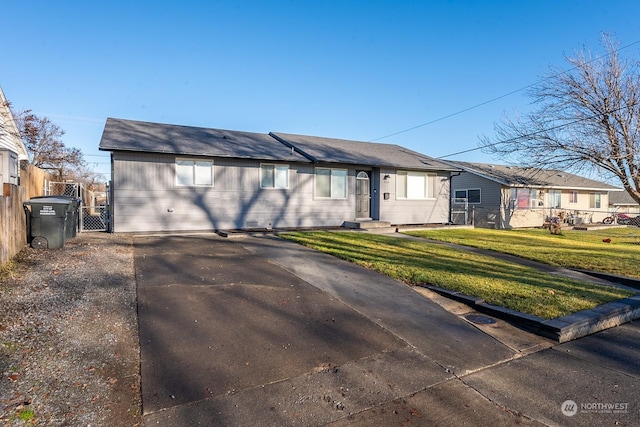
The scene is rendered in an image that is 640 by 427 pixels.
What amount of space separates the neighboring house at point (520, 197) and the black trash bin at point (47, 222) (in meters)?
17.7

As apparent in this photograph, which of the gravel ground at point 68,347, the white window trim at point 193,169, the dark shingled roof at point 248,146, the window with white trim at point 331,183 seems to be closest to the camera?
the gravel ground at point 68,347

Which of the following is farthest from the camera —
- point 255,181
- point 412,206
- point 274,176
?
point 412,206

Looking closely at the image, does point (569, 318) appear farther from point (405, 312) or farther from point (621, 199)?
point (621, 199)

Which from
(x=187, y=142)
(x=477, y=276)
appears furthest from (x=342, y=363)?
(x=187, y=142)

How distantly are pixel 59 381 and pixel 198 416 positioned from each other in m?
1.30

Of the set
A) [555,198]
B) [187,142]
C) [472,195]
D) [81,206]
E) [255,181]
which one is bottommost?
[81,206]

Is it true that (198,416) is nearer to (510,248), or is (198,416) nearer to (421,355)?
(421,355)

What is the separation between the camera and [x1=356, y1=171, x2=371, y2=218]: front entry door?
16.2 meters

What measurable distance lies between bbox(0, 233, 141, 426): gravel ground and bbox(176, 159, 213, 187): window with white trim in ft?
21.9

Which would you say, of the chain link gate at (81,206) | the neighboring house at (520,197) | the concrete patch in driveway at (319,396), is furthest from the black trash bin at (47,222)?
the neighboring house at (520,197)

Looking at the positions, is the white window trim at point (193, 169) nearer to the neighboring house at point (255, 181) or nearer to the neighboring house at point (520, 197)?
the neighboring house at point (255, 181)

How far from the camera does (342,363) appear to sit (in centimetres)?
360

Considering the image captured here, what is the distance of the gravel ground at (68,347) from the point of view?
2.68 m

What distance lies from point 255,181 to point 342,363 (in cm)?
1100
